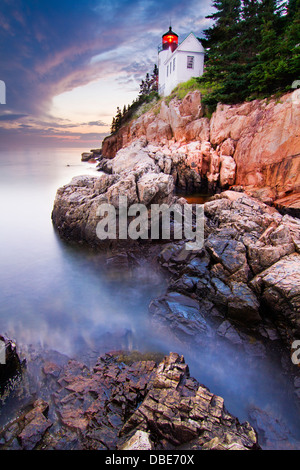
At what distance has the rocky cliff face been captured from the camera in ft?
51.8

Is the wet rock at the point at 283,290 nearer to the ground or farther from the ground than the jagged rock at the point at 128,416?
farther from the ground

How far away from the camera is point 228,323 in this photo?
23.1 ft

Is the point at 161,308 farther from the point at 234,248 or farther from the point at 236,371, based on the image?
the point at 234,248

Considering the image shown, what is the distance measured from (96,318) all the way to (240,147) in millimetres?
17341

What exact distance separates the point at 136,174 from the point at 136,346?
9.47 metres

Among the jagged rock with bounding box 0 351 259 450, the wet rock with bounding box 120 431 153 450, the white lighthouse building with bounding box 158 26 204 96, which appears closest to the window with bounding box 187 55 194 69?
the white lighthouse building with bounding box 158 26 204 96

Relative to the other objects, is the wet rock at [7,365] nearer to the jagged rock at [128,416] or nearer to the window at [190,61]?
the jagged rock at [128,416]

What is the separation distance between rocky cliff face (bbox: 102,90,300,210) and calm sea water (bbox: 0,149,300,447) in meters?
12.0

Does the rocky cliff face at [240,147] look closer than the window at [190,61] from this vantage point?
Yes

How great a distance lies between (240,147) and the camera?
1859 centimetres

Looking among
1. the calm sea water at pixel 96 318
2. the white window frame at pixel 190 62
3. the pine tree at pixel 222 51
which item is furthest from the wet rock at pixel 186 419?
the white window frame at pixel 190 62

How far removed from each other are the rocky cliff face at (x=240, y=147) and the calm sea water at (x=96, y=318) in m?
12.0

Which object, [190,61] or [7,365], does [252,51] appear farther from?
[7,365]

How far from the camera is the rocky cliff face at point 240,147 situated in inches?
622
